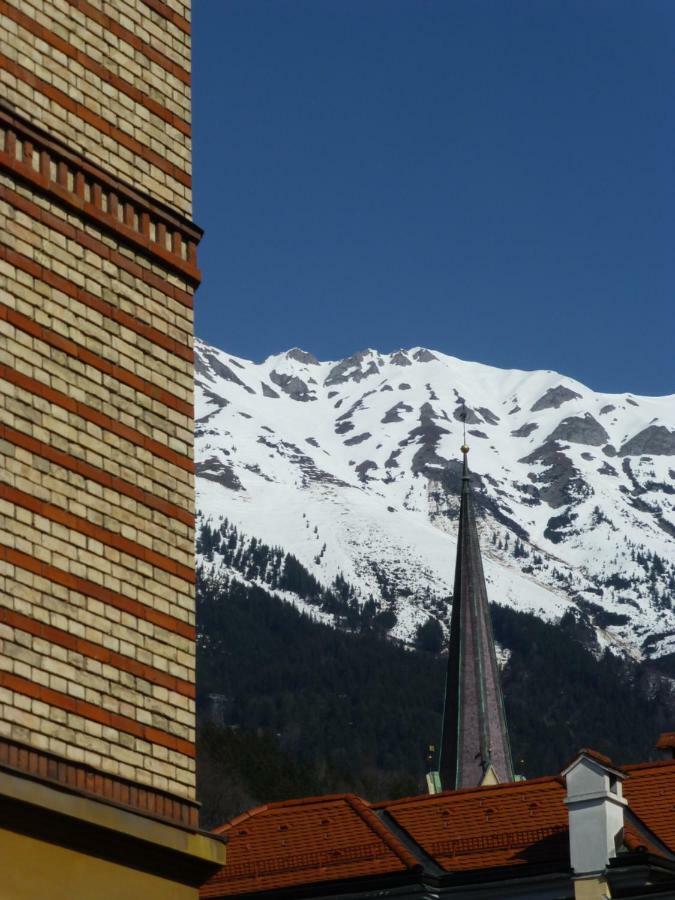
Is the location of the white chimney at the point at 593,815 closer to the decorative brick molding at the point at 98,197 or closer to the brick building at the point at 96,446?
the brick building at the point at 96,446

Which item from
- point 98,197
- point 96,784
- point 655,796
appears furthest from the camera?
point 655,796

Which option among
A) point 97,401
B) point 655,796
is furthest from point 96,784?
point 655,796

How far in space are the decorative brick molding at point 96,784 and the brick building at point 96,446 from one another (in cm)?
2

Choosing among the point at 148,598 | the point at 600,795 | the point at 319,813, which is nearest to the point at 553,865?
the point at 600,795

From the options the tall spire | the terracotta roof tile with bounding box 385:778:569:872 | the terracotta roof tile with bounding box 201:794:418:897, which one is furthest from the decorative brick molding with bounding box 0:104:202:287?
the tall spire

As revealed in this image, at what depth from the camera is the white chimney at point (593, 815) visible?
111 feet

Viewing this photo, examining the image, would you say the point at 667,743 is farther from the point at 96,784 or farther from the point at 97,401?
the point at 96,784

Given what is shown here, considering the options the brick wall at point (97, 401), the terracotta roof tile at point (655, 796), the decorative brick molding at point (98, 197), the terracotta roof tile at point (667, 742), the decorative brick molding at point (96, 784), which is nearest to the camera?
the decorative brick molding at point (96, 784)

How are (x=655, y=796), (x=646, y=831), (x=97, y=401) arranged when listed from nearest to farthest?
(x=97, y=401), (x=646, y=831), (x=655, y=796)

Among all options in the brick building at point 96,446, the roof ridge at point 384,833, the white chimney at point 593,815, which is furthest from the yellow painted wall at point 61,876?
the roof ridge at point 384,833

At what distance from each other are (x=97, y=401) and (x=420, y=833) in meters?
22.4

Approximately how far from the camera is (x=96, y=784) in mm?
15727

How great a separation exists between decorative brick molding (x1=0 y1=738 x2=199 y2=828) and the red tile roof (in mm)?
19097

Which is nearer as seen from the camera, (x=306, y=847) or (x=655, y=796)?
(x=655, y=796)
